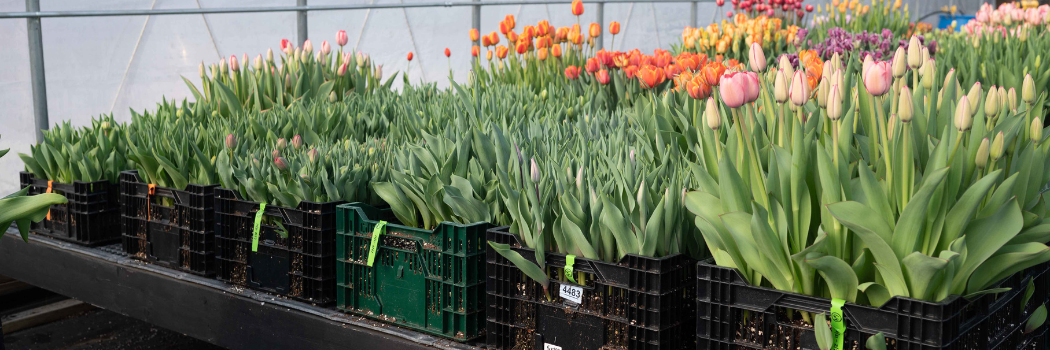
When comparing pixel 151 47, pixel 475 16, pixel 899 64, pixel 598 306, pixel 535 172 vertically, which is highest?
pixel 475 16

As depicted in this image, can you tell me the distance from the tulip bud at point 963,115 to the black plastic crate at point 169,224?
197 centimetres

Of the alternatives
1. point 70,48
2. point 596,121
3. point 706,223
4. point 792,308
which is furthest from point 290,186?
point 70,48

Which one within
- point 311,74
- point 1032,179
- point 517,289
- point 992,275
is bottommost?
point 517,289

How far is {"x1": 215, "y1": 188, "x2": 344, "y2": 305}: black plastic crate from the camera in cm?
213

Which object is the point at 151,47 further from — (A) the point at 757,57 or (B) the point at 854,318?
(B) the point at 854,318

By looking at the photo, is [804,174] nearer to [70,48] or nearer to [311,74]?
[311,74]

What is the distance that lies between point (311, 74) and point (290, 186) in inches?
67.3

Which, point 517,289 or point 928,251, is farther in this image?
point 517,289

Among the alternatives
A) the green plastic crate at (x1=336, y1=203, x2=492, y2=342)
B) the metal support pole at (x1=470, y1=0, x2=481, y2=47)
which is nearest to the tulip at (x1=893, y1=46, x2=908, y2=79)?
the green plastic crate at (x1=336, y1=203, x2=492, y2=342)

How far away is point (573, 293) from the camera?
168 centimetres

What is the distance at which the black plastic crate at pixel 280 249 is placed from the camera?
2.13m

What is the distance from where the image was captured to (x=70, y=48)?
4098mm

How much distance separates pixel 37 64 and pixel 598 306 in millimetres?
3313

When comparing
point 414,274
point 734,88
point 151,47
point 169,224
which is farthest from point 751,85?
point 151,47
